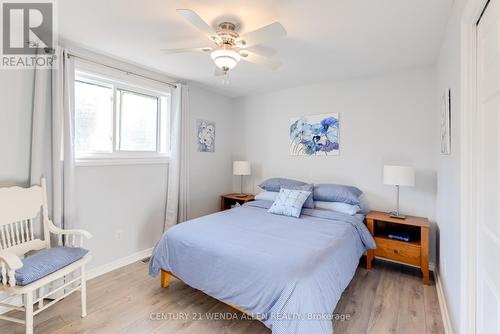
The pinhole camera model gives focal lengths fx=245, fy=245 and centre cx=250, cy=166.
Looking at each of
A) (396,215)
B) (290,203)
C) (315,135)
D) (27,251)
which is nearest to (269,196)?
(290,203)

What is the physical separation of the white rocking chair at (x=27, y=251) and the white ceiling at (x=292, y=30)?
1.44 m

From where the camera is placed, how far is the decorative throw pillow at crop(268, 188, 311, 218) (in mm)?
2893

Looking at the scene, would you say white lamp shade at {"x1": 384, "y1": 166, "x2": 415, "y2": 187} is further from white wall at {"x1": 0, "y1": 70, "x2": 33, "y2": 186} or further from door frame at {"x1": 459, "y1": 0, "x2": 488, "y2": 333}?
white wall at {"x1": 0, "y1": 70, "x2": 33, "y2": 186}

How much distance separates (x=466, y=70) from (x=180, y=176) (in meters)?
3.02

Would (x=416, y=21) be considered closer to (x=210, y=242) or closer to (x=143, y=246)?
(x=210, y=242)

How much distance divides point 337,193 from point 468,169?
1.72 m

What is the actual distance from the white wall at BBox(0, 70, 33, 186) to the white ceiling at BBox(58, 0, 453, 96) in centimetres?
57

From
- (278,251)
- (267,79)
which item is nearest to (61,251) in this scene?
(278,251)

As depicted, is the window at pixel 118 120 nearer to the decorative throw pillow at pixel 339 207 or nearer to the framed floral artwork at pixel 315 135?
the framed floral artwork at pixel 315 135

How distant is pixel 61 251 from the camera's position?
6.44 feet

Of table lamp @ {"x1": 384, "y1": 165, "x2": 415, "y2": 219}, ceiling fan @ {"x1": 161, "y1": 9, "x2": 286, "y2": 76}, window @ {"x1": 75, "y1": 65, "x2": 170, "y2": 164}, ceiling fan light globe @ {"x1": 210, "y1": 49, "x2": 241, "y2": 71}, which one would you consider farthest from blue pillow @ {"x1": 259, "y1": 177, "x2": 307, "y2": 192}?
ceiling fan light globe @ {"x1": 210, "y1": 49, "x2": 241, "y2": 71}

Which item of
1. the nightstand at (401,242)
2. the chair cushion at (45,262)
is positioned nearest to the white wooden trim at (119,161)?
the chair cushion at (45,262)

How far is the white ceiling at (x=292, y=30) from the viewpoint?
174 cm

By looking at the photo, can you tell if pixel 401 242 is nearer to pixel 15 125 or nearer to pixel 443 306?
pixel 443 306
